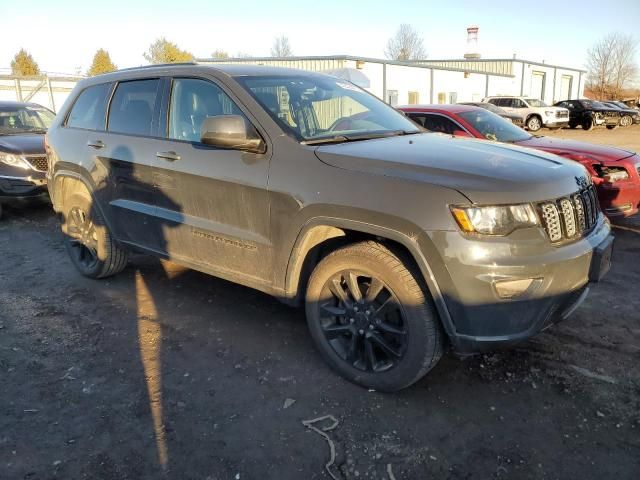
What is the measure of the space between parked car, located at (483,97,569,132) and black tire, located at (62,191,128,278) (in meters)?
23.0

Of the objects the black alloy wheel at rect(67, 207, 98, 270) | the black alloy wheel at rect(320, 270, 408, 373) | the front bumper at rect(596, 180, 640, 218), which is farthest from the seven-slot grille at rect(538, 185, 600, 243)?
the black alloy wheel at rect(67, 207, 98, 270)

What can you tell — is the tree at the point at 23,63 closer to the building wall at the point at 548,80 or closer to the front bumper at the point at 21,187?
the building wall at the point at 548,80

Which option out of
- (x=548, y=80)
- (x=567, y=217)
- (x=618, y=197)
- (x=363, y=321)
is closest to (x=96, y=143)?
(x=363, y=321)

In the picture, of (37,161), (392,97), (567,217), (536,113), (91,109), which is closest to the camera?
(567,217)

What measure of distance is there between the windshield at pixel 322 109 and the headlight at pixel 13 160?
17.4 feet

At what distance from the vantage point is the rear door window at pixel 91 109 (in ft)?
14.5

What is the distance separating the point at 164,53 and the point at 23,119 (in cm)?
6235

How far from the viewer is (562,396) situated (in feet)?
9.64

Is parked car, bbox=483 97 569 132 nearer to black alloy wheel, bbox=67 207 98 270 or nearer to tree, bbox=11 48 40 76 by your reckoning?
black alloy wheel, bbox=67 207 98 270

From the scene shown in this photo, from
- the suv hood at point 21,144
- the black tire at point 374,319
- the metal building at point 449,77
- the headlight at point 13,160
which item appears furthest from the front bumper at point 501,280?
the metal building at point 449,77

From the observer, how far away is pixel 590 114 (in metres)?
25.8

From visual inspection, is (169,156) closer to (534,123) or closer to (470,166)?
(470,166)

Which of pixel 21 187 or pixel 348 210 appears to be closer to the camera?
pixel 348 210

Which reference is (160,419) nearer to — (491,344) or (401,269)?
(401,269)
